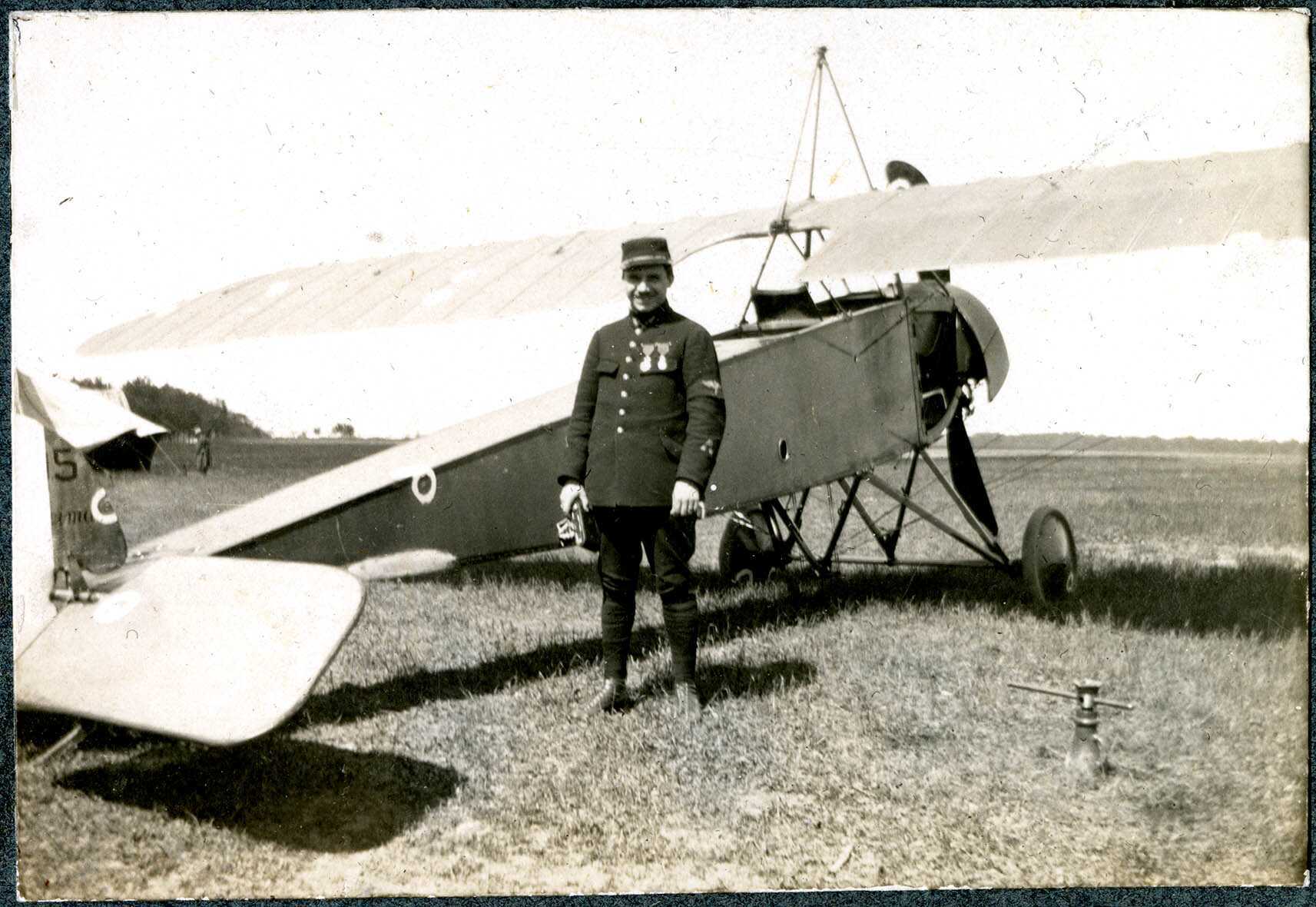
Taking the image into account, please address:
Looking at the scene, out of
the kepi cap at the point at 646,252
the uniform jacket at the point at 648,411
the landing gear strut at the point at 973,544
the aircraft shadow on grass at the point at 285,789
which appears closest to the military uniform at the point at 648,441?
the uniform jacket at the point at 648,411

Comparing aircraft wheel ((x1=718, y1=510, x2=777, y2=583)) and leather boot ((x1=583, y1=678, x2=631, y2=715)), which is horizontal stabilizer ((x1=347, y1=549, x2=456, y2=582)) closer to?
leather boot ((x1=583, y1=678, x2=631, y2=715))

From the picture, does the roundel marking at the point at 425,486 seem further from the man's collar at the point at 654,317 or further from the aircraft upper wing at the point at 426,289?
the man's collar at the point at 654,317

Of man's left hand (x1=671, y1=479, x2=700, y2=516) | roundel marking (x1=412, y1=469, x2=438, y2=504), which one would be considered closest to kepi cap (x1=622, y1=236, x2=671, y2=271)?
man's left hand (x1=671, y1=479, x2=700, y2=516)

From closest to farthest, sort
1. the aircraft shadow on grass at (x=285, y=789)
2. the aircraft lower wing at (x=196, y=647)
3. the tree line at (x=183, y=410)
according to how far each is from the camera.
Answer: the aircraft lower wing at (x=196, y=647) → the aircraft shadow on grass at (x=285, y=789) → the tree line at (x=183, y=410)

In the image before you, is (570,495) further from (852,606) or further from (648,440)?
(852,606)

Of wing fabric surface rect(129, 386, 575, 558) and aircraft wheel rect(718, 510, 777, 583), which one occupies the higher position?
wing fabric surface rect(129, 386, 575, 558)

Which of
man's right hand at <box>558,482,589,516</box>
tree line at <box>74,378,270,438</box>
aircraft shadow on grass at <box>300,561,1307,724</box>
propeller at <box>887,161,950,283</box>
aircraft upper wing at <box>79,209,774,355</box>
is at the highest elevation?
propeller at <box>887,161,950,283</box>
